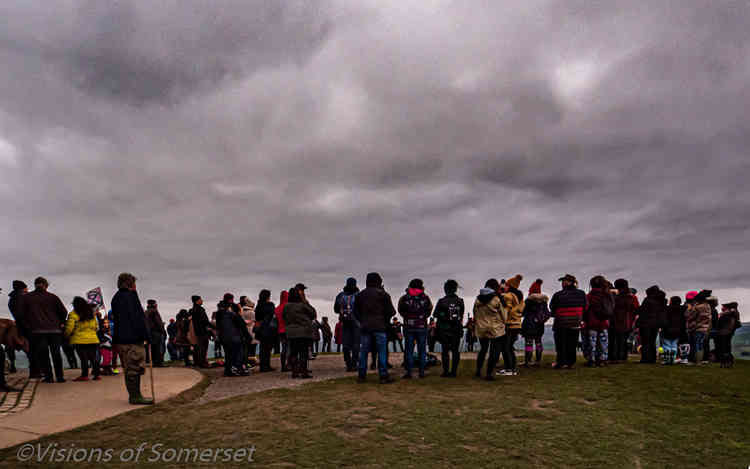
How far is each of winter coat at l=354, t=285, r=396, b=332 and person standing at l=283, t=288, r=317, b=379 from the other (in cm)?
156

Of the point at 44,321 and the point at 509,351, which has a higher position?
the point at 44,321

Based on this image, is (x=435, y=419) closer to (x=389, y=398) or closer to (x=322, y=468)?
(x=389, y=398)

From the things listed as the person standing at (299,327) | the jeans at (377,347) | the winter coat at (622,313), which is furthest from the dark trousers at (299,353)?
the winter coat at (622,313)

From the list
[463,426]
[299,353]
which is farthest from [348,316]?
[463,426]

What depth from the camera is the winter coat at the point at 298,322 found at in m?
12.3

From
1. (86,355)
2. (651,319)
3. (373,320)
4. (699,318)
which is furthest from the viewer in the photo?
(699,318)

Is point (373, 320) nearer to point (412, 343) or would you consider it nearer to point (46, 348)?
point (412, 343)

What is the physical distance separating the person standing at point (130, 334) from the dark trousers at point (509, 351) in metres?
7.71

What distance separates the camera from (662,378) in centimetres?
1098

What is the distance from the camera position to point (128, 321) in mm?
8914

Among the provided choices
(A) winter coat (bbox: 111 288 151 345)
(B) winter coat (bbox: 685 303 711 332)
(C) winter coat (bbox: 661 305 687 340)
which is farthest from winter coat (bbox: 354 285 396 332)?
(B) winter coat (bbox: 685 303 711 332)

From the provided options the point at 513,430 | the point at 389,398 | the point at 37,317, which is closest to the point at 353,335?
the point at 389,398

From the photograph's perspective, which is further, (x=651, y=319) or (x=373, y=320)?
(x=651, y=319)

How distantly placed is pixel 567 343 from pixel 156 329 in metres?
12.9
